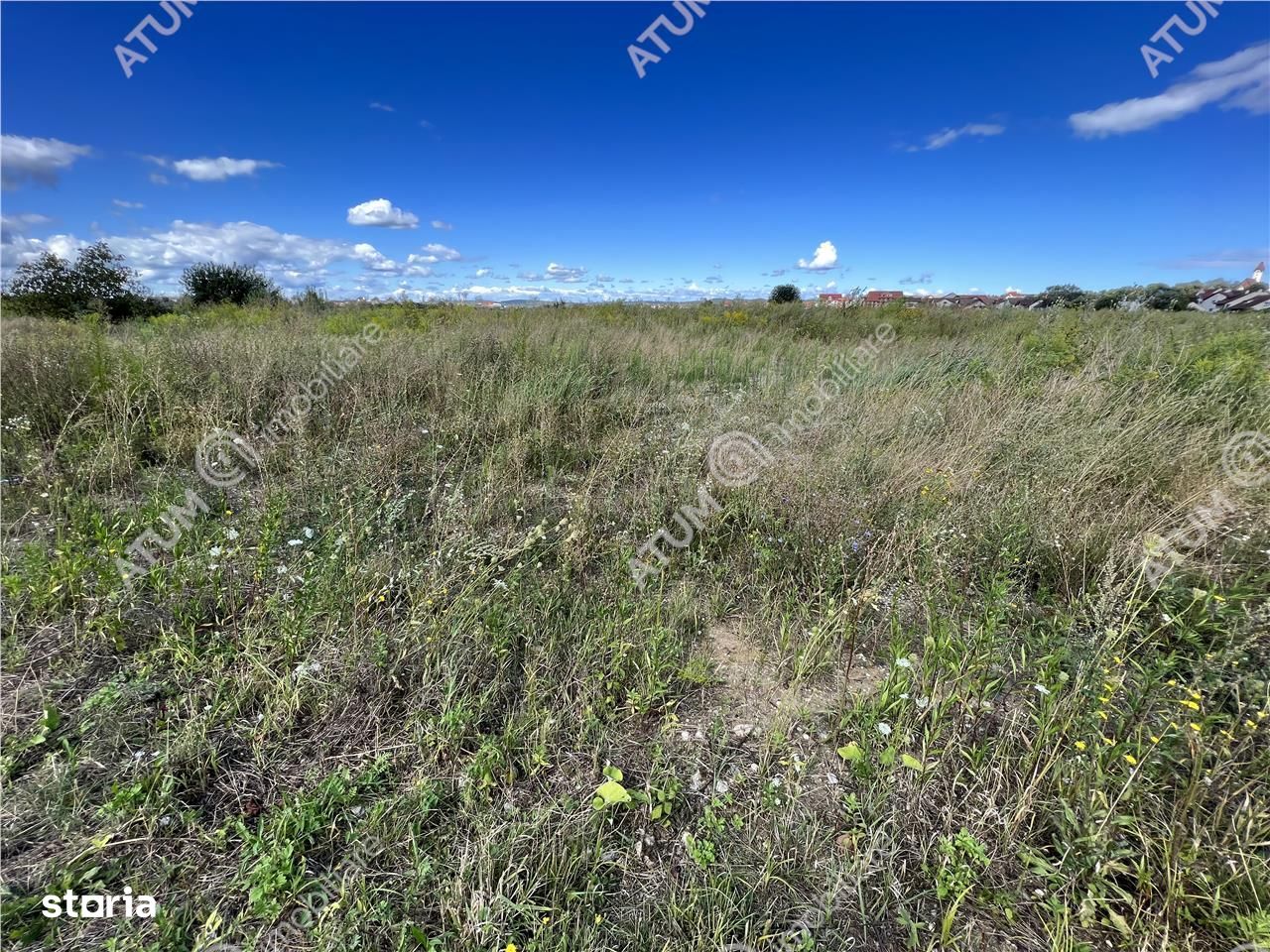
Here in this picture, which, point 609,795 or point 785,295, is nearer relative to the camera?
point 609,795

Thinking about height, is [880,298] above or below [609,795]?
above

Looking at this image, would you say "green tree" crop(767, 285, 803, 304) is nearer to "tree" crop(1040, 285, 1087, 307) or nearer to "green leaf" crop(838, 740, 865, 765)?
"tree" crop(1040, 285, 1087, 307)

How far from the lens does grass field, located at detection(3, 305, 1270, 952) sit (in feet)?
4.27

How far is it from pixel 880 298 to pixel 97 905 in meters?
16.6

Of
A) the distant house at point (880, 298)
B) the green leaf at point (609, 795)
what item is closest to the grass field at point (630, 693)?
the green leaf at point (609, 795)

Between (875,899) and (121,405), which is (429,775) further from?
(121,405)

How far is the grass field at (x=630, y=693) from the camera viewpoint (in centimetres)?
130

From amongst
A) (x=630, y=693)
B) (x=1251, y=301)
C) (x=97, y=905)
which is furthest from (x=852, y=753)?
(x=1251, y=301)

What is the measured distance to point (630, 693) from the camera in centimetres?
183

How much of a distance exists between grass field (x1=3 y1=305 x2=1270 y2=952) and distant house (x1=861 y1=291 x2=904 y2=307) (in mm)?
10880

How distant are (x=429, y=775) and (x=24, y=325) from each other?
8.22 meters

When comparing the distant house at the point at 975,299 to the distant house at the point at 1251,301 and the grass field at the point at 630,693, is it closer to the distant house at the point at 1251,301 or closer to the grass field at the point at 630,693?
the distant house at the point at 1251,301

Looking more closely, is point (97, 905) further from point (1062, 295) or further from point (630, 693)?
point (1062, 295)

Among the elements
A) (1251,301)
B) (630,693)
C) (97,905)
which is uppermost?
(1251,301)
